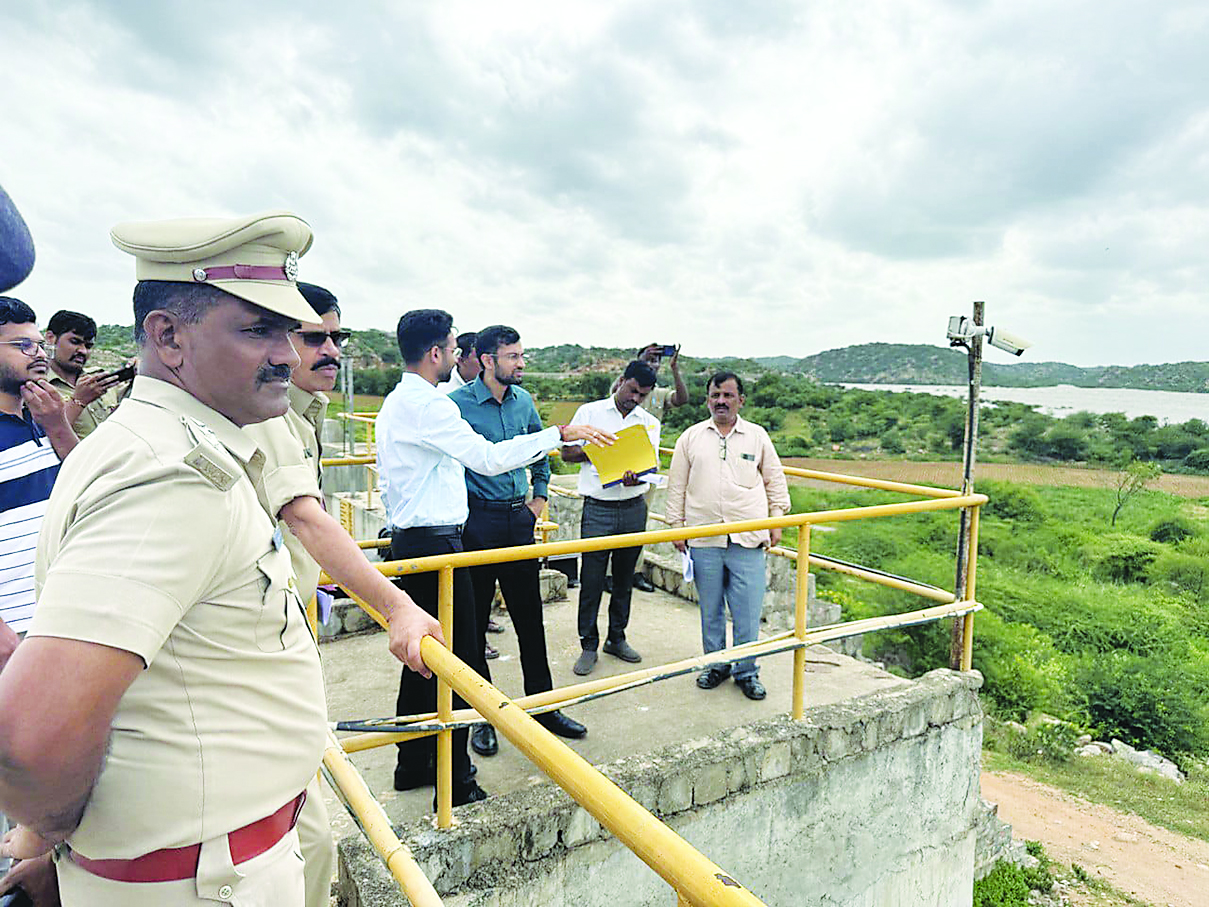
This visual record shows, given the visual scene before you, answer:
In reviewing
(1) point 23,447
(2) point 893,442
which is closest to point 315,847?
(1) point 23,447

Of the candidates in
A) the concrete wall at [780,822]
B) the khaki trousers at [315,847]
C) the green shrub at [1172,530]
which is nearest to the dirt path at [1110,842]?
the concrete wall at [780,822]

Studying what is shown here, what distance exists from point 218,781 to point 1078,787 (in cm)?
1010

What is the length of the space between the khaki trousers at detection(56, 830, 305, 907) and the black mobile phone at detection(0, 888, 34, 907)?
11cm

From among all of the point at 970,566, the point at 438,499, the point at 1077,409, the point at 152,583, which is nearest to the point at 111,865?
the point at 152,583

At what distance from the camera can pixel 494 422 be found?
3908 millimetres

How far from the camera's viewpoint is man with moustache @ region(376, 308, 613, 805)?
3.01m

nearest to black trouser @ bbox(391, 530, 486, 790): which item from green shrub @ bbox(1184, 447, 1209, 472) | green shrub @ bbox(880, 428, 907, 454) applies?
green shrub @ bbox(880, 428, 907, 454)

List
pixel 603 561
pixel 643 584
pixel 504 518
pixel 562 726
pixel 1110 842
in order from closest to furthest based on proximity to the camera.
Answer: pixel 562 726, pixel 504 518, pixel 603 561, pixel 643 584, pixel 1110 842

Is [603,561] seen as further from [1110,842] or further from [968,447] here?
[1110,842]

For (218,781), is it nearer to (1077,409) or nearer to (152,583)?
(152,583)

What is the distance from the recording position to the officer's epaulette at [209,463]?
3.44 feet

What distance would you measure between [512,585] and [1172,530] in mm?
34653

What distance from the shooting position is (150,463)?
102 centimetres

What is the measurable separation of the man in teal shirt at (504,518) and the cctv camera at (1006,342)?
8.66 ft
